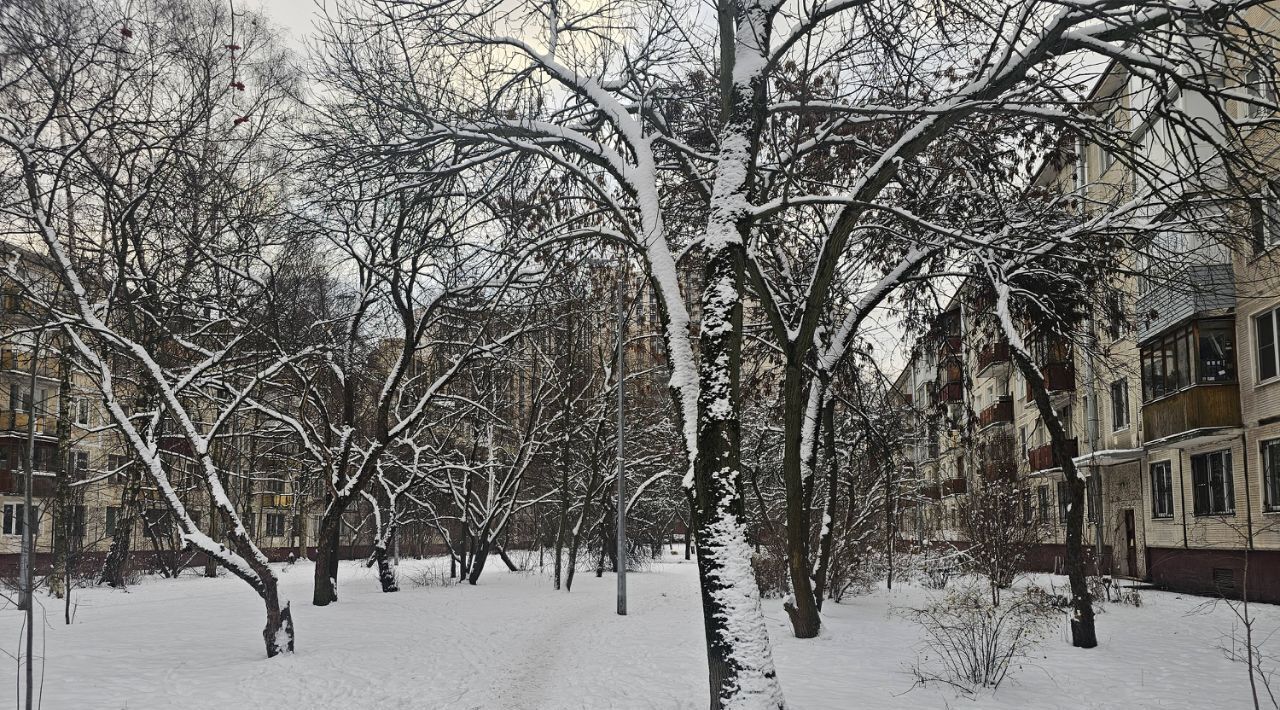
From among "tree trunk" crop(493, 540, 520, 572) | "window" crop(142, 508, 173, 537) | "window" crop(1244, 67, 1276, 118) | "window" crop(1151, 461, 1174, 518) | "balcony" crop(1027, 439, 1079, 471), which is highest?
"window" crop(1244, 67, 1276, 118)

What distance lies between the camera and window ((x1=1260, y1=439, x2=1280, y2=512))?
22.1 metres

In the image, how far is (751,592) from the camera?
849 cm

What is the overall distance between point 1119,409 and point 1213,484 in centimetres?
752

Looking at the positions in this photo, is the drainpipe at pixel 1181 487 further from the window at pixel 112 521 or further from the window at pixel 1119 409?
the window at pixel 112 521

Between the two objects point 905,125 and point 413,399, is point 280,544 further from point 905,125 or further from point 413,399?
point 905,125

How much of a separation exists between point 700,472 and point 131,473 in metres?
20.0

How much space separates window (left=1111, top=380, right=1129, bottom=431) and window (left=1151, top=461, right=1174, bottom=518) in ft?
8.56

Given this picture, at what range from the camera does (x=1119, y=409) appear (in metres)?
32.6

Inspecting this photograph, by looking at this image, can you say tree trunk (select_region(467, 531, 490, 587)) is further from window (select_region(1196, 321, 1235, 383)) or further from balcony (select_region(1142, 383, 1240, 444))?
window (select_region(1196, 321, 1235, 383))

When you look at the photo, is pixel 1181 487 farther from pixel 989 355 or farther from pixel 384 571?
pixel 384 571

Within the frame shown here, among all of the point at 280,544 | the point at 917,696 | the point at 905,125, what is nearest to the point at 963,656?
the point at 917,696

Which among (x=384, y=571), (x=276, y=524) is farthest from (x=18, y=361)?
(x=276, y=524)

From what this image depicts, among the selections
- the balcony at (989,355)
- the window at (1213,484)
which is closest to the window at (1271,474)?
the window at (1213,484)

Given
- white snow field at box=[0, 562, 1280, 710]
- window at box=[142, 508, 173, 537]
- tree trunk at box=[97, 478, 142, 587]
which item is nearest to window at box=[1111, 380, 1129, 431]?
white snow field at box=[0, 562, 1280, 710]
